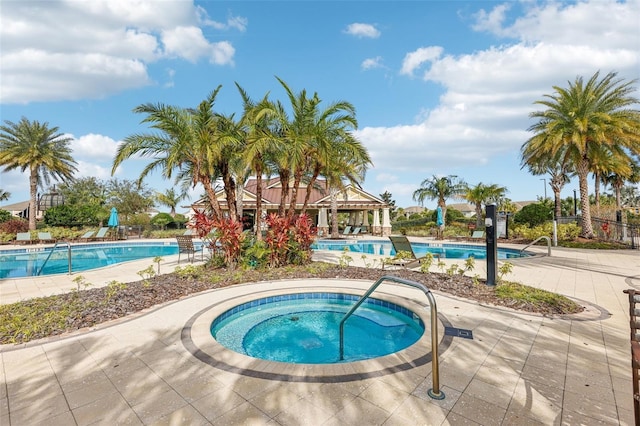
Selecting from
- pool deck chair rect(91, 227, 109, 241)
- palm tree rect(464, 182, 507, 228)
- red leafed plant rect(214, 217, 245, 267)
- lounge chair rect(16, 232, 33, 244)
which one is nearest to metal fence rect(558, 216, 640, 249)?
palm tree rect(464, 182, 507, 228)

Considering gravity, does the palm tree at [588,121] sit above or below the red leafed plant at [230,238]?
above

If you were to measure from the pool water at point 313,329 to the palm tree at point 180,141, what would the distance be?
442 centimetres

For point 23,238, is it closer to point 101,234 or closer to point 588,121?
point 101,234

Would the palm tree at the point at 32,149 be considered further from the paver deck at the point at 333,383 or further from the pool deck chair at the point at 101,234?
the paver deck at the point at 333,383

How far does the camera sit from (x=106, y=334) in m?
4.84

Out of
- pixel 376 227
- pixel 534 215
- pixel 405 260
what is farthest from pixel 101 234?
pixel 534 215

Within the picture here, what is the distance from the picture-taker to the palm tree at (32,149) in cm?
2631

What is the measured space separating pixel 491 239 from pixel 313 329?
473cm

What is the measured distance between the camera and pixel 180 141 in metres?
9.64

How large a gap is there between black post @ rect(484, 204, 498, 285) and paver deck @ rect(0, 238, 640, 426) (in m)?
2.01

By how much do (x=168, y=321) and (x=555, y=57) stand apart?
16.6 metres

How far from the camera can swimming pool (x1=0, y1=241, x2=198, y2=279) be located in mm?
12984

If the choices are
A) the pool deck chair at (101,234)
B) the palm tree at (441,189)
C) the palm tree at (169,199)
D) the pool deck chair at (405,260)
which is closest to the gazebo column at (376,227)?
the palm tree at (441,189)

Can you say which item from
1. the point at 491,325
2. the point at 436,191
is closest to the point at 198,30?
the point at 491,325
